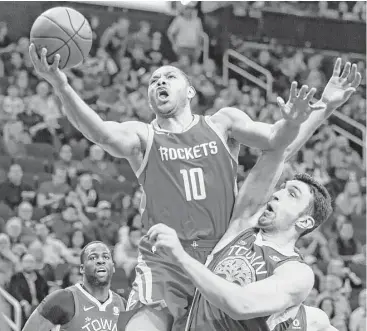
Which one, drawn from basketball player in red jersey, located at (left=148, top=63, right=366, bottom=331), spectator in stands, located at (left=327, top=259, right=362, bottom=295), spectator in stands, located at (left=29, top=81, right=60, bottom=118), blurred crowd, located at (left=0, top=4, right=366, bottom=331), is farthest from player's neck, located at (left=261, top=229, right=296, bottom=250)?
spectator in stands, located at (left=29, top=81, right=60, bottom=118)

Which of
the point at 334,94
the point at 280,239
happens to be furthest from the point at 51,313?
the point at 334,94

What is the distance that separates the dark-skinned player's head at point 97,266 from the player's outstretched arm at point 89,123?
85.4 inches

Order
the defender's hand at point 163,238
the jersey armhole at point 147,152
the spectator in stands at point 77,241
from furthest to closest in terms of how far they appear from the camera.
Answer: the spectator in stands at point 77,241 < the jersey armhole at point 147,152 < the defender's hand at point 163,238

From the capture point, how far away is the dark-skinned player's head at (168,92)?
17.1 feet

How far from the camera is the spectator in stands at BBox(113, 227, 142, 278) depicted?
33.4ft

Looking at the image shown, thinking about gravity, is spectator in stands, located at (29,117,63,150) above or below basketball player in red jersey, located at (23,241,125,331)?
below

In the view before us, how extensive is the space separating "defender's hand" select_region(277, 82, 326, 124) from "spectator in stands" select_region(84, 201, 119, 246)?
20.0 ft

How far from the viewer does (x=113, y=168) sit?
40.9 feet

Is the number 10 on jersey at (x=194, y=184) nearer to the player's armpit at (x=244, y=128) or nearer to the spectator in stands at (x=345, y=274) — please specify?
the player's armpit at (x=244, y=128)

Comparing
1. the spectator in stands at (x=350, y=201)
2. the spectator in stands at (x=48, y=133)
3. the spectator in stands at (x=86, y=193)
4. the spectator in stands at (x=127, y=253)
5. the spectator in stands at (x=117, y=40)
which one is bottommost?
the spectator in stands at (x=350, y=201)

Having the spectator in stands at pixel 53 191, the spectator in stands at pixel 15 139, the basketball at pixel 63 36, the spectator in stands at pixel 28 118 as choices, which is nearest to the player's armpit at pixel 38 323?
the basketball at pixel 63 36

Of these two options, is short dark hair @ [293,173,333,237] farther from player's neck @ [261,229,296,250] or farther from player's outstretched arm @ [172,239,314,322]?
player's outstretched arm @ [172,239,314,322]

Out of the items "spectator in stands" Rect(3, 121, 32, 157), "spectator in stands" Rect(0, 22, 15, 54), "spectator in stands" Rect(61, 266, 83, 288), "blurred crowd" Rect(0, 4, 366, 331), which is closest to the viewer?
"spectator in stands" Rect(61, 266, 83, 288)

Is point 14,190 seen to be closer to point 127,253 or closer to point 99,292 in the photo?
point 127,253
